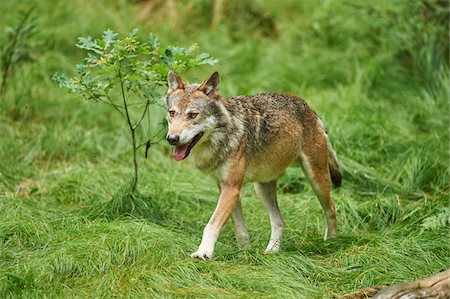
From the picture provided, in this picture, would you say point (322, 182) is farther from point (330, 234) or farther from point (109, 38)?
point (109, 38)

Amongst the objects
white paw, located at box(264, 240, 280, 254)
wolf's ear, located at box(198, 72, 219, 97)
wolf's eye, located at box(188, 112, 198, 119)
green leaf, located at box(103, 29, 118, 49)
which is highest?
green leaf, located at box(103, 29, 118, 49)

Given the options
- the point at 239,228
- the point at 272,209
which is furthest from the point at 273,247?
the point at 272,209

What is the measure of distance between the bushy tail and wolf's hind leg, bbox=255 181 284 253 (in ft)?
2.09

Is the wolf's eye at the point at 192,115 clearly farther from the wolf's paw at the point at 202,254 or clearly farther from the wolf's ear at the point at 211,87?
the wolf's paw at the point at 202,254

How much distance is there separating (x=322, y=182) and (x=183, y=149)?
1651mm

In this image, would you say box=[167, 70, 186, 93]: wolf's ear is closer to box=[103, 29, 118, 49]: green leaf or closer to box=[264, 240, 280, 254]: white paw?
box=[103, 29, 118, 49]: green leaf

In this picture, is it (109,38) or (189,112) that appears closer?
(189,112)

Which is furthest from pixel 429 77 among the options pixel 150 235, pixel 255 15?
pixel 150 235

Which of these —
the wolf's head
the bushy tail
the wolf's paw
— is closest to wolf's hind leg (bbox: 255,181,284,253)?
the bushy tail

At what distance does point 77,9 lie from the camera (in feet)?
45.9

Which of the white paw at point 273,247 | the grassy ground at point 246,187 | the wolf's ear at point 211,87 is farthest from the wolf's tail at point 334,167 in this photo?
the wolf's ear at point 211,87

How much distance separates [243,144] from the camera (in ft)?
23.6

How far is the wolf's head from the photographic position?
264 inches

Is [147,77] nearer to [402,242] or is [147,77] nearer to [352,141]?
[402,242]
